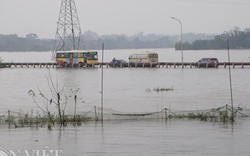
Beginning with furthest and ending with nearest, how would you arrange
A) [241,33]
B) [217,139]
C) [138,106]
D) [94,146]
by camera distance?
A: [241,33], [138,106], [217,139], [94,146]

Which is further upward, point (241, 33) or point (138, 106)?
point (241, 33)

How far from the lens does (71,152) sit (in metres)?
18.0

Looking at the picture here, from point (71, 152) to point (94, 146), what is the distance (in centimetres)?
129

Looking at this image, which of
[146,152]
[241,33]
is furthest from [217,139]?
[241,33]

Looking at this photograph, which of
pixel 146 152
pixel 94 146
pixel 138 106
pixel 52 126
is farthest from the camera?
pixel 138 106

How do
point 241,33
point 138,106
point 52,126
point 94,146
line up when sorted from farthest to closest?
1. point 241,33
2. point 138,106
3. point 52,126
4. point 94,146

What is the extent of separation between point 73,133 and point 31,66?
105 meters

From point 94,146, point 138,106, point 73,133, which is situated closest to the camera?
point 94,146

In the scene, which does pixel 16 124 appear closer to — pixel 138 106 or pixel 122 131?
pixel 122 131

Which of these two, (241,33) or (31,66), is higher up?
(241,33)

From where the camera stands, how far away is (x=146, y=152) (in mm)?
17688

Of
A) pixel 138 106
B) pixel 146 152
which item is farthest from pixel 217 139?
pixel 138 106

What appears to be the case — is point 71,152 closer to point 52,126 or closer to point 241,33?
point 52,126

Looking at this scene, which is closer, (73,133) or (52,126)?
(73,133)
